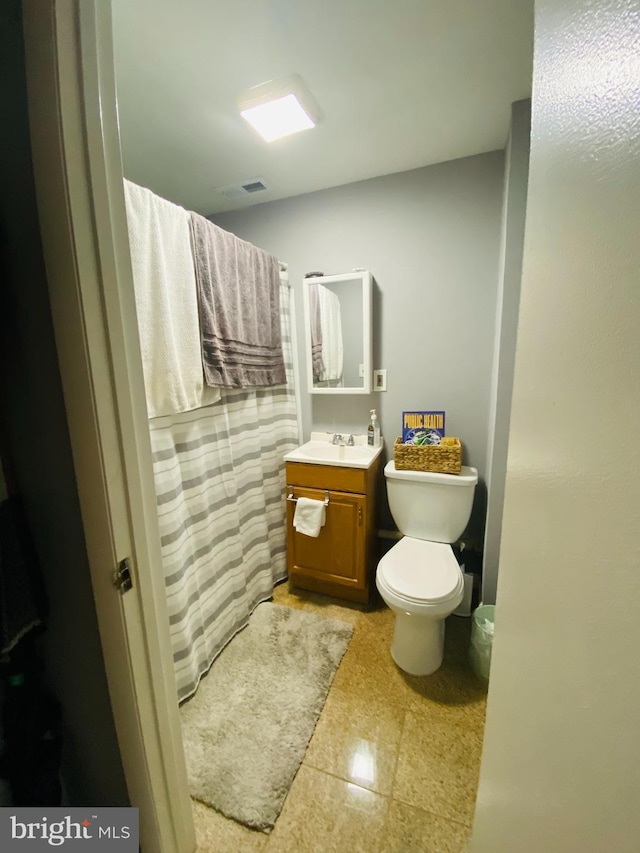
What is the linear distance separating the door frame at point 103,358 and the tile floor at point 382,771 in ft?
1.37

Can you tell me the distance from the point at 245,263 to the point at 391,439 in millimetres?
1269

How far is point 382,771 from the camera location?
1042 millimetres

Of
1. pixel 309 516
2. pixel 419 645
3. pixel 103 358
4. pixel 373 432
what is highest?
pixel 103 358

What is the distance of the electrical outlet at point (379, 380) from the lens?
190cm

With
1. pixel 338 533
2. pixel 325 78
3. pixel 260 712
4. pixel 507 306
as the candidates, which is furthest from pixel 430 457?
pixel 325 78

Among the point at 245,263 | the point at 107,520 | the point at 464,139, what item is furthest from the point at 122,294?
the point at 464,139

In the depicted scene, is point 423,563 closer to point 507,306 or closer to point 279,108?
point 507,306

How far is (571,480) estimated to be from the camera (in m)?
0.37

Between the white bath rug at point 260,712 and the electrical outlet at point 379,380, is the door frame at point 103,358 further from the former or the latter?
the electrical outlet at point 379,380

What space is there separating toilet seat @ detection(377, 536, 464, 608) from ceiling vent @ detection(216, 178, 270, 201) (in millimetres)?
2091

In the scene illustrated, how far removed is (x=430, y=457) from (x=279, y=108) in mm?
1631

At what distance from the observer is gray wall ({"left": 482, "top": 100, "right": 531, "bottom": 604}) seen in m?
1.25

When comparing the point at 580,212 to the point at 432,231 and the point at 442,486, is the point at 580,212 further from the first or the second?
the point at 432,231

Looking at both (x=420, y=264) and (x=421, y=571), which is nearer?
(x=421, y=571)
